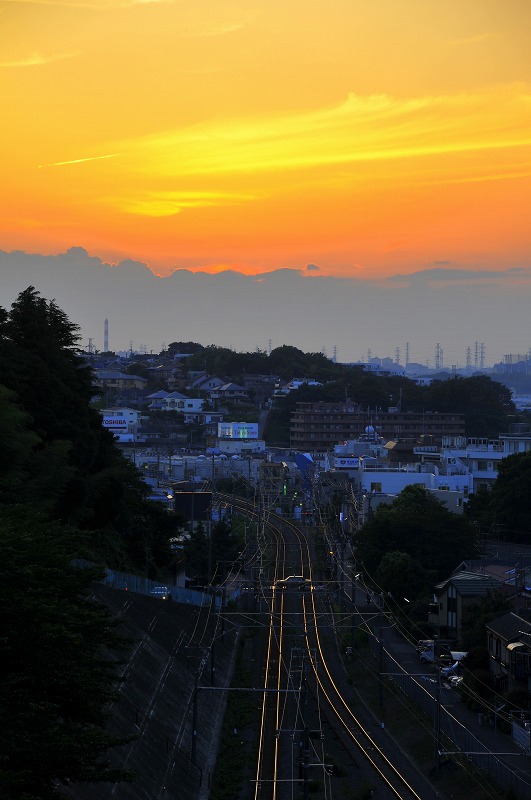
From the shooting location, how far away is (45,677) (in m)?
9.30

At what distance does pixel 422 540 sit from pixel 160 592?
27.3ft

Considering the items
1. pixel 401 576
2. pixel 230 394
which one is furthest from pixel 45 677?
pixel 230 394

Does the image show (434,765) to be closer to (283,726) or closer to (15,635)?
(283,726)

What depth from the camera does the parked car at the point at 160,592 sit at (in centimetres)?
2047

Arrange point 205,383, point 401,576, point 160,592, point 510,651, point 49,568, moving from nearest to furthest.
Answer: point 49,568 < point 510,651 < point 160,592 < point 401,576 < point 205,383

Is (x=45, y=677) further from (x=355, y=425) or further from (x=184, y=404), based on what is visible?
(x=184, y=404)

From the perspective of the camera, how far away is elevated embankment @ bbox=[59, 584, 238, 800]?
1210cm

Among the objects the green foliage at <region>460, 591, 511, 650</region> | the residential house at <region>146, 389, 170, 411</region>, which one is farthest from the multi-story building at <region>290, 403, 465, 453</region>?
the green foliage at <region>460, 591, 511, 650</region>

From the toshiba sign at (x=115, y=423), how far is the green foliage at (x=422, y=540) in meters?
40.7

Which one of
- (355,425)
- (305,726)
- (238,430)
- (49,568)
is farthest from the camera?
(355,425)

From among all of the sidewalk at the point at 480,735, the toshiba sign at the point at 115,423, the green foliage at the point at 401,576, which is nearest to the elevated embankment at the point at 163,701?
the sidewalk at the point at 480,735

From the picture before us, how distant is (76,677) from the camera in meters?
9.41

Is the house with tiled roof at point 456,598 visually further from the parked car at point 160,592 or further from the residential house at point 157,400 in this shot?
the residential house at point 157,400

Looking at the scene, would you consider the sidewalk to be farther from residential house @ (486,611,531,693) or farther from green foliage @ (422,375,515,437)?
green foliage @ (422,375,515,437)
